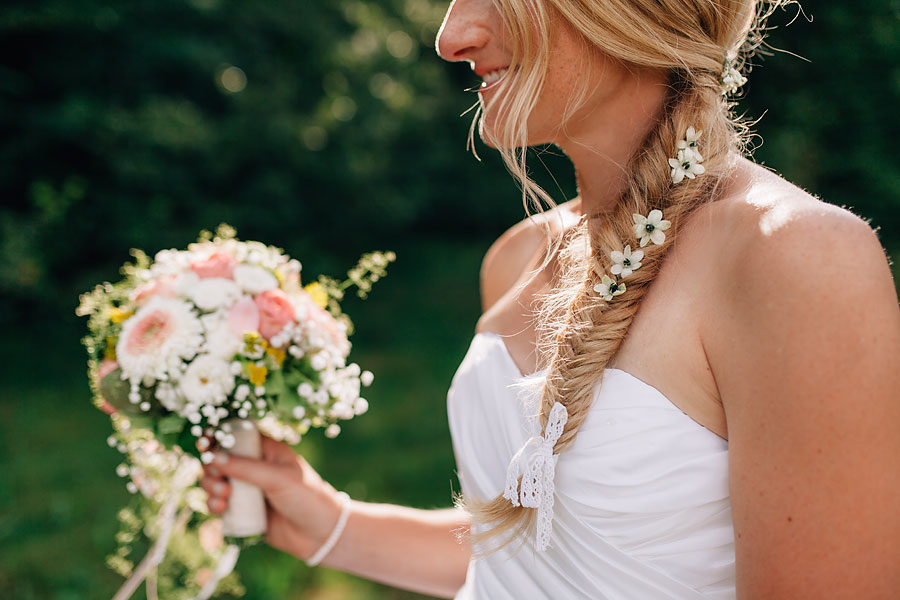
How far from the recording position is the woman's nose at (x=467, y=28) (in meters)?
1.63

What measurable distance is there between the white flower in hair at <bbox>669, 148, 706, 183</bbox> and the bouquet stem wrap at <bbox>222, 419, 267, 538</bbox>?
132cm


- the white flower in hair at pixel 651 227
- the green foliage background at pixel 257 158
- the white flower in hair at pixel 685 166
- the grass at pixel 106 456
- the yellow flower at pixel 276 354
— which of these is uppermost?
the green foliage background at pixel 257 158

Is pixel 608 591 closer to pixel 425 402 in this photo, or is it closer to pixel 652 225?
pixel 652 225

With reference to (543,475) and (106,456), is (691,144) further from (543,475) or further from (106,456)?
(106,456)

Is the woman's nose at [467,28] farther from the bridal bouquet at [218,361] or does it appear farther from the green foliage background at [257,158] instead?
the green foliage background at [257,158]

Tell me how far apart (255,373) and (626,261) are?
1.03 m

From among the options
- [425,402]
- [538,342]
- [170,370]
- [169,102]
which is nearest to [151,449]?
[170,370]

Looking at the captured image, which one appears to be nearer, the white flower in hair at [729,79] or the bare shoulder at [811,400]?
the bare shoulder at [811,400]

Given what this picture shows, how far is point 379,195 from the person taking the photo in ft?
33.0

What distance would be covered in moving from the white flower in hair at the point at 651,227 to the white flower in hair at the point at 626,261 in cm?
3

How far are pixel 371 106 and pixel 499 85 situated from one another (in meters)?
8.19

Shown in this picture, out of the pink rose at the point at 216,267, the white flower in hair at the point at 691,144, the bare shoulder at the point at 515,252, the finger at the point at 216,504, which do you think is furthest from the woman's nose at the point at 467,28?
the finger at the point at 216,504

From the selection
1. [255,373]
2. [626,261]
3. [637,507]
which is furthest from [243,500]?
[626,261]

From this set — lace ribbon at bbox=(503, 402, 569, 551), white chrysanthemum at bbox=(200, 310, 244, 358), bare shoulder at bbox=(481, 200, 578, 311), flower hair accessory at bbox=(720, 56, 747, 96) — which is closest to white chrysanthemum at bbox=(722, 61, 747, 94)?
flower hair accessory at bbox=(720, 56, 747, 96)
